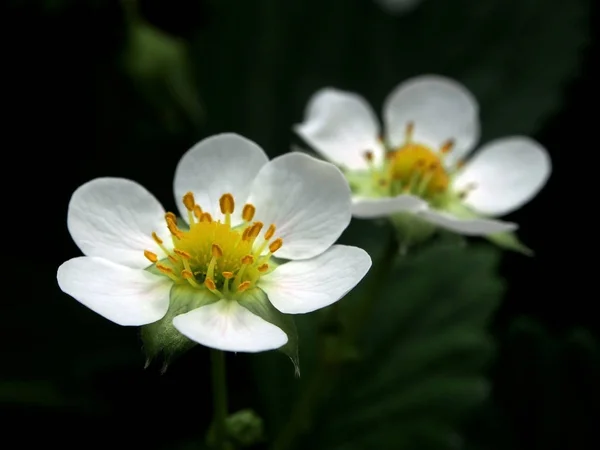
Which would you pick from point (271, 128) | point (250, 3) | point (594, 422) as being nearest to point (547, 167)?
point (594, 422)

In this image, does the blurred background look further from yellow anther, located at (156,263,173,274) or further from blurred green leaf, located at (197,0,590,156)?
yellow anther, located at (156,263,173,274)

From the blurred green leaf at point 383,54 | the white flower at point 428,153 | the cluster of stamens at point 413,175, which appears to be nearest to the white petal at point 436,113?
the white flower at point 428,153

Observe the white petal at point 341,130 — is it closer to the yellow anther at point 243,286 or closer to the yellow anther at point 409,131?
the yellow anther at point 409,131

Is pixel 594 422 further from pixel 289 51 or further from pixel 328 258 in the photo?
pixel 289 51

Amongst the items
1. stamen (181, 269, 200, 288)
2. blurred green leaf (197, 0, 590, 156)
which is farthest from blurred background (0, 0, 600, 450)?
stamen (181, 269, 200, 288)

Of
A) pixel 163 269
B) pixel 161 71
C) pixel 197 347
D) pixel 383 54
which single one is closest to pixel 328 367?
pixel 197 347

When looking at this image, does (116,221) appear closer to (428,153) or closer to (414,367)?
(428,153)
